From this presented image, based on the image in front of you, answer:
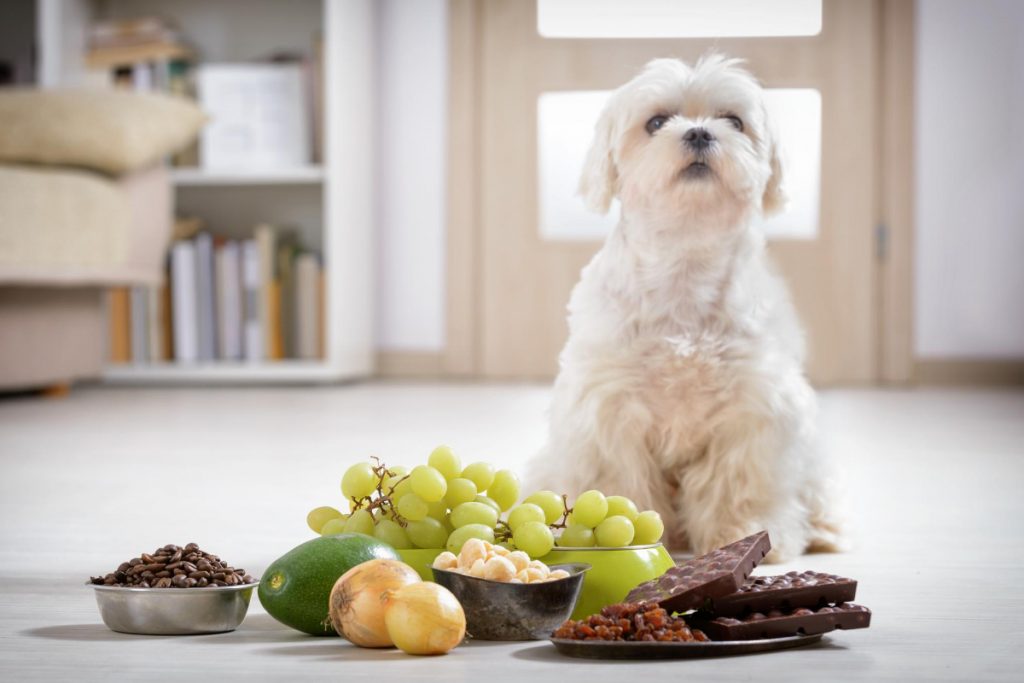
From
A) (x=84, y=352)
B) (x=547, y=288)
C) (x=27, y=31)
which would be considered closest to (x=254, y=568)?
(x=84, y=352)

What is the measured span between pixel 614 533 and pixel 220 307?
405 cm

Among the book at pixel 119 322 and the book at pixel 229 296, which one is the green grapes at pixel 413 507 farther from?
the book at pixel 119 322

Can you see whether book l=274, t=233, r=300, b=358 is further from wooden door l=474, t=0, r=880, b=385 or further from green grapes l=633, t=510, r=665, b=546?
green grapes l=633, t=510, r=665, b=546

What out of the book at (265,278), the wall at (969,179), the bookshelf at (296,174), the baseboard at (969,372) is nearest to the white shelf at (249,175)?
the bookshelf at (296,174)

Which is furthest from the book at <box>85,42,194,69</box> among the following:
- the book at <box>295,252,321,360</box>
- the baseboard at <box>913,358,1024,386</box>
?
the baseboard at <box>913,358,1024,386</box>

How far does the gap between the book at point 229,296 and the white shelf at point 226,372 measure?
0.25 feet

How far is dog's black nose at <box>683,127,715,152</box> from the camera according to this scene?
1705 mm

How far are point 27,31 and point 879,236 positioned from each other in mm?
3806

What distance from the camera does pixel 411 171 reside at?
5.56 metres

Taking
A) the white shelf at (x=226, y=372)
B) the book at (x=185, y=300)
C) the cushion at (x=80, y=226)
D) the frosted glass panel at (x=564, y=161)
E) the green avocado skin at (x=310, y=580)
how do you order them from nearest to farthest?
the green avocado skin at (x=310, y=580), the cushion at (x=80, y=226), the white shelf at (x=226, y=372), the book at (x=185, y=300), the frosted glass panel at (x=564, y=161)

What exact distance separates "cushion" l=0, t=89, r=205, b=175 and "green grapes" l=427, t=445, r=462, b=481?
3.26 m

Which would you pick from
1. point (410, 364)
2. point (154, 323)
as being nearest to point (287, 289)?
point (154, 323)

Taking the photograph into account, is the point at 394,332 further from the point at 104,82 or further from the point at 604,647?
the point at 604,647

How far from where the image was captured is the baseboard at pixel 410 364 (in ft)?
18.2
